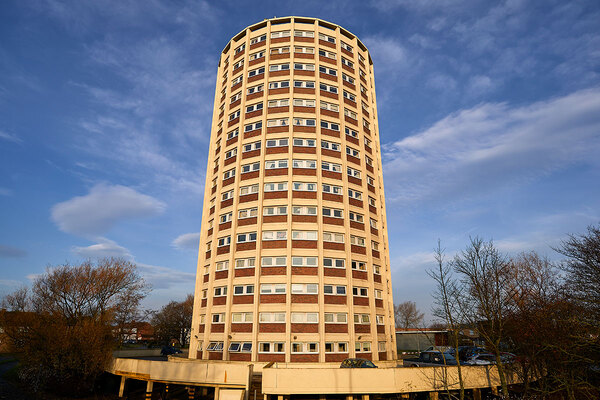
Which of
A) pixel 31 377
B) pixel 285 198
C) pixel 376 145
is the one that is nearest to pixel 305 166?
pixel 285 198

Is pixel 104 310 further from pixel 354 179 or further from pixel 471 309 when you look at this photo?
pixel 471 309

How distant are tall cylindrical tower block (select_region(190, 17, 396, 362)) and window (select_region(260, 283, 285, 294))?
109 millimetres

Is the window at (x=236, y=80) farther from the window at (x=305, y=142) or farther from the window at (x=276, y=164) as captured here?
the window at (x=276, y=164)

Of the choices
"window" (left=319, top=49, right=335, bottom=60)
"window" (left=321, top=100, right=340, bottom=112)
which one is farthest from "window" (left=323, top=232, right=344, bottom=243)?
"window" (left=319, top=49, right=335, bottom=60)

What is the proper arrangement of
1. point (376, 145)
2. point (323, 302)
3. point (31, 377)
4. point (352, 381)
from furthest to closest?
1. point (376, 145)
2. point (31, 377)
3. point (323, 302)
4. point (352, 381)

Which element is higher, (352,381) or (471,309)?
(471,309)

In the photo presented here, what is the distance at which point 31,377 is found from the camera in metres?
36.6

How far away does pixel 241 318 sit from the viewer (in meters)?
34.5

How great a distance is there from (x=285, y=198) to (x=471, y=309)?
67.5 feet

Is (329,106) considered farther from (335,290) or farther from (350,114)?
(335,290)

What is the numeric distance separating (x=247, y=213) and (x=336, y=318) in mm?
14686

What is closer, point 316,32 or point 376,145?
point 316,32

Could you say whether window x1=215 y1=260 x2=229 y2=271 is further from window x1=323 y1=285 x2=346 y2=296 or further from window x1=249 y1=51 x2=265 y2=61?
window x1=249 y1=51 x2=265 y2=61

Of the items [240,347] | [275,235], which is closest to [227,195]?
[275,235]
